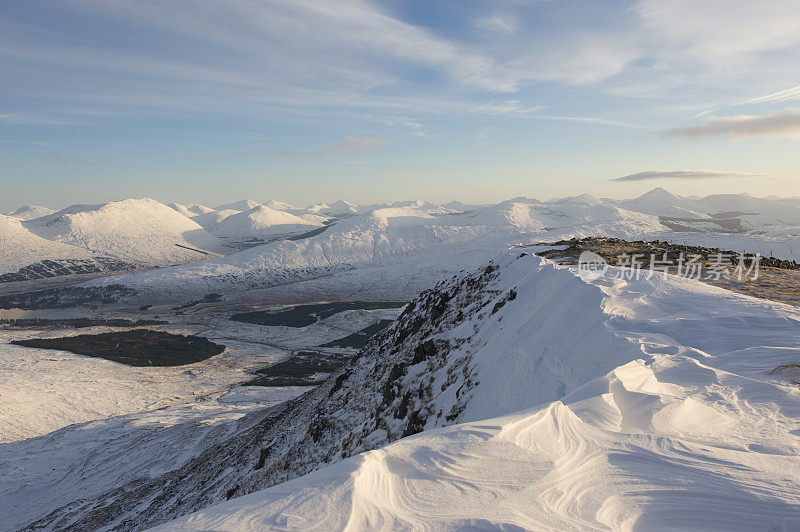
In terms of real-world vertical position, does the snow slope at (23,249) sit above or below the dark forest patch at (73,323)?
above

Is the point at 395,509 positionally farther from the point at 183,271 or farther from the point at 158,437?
the point at 183,271

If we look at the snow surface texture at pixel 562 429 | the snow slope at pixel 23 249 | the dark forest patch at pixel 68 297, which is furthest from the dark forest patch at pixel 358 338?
the snow slope at pixel 23 249

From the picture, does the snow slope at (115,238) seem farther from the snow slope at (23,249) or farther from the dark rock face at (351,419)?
the dark rock face at (351,419)

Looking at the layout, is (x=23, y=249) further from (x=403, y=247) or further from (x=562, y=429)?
(x=562, y=429)

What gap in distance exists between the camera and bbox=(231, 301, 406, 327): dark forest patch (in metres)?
77.1

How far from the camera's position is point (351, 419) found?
1574 centimetres

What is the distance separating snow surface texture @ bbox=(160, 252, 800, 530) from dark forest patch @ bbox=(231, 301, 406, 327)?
71.4 meters

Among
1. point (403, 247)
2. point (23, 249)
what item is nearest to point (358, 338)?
point (403, 247)

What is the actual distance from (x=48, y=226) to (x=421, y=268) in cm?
17622

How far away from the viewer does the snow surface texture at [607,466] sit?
13.1ft

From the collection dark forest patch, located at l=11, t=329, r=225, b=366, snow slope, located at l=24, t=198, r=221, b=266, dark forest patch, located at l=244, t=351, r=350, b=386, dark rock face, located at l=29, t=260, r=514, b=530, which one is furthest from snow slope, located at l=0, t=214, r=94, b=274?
dark rock face, located at l=29, t=260, r=514, b=530

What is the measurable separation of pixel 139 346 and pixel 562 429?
69144 mm

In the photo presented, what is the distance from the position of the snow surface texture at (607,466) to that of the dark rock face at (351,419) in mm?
5085

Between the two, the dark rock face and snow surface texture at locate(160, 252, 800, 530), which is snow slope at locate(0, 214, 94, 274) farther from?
snow surface texture at locate(160, 252, 800, 530)
